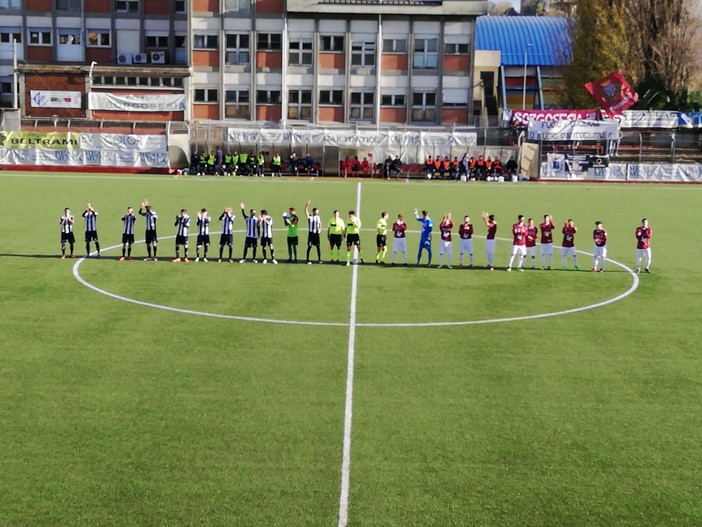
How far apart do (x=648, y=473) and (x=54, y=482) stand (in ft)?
27.9

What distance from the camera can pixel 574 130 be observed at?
64250mm

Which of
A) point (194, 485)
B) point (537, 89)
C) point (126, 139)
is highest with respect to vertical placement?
Result: point (537, 89)

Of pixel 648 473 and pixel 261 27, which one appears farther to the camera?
pixel 261 27

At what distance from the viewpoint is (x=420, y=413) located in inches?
600

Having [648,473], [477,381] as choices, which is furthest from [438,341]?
[648,473]

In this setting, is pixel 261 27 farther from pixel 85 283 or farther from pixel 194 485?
pixel 194 485

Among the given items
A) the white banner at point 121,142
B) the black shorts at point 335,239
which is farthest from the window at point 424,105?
the black shorts at point 335,239

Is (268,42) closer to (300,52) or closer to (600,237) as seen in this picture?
(300,52)

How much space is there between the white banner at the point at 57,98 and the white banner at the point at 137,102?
2706 millimetres

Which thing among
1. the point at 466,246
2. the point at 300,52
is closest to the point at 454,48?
the point at 300,52

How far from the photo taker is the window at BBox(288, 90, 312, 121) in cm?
7994

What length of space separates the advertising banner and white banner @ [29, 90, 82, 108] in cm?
1431

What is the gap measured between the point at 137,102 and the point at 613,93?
1563 inches

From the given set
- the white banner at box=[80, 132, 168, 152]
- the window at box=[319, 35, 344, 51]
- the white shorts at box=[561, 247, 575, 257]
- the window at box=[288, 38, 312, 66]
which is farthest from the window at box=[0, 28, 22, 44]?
the white shorts at box=[561, 247, 575, 257]
